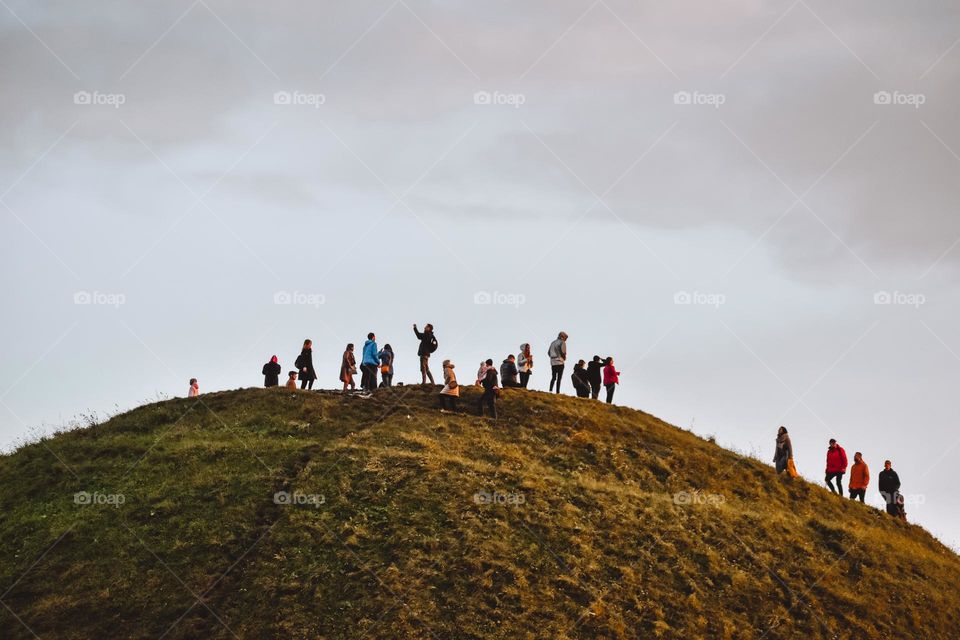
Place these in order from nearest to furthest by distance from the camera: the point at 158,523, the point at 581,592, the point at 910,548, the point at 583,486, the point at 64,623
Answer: the point at 64,623 → the point at 581,592 → the point at 158,523 → the point at 583,486 → the point at 910,548

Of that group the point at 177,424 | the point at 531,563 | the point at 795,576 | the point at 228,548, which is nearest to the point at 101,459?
the point at 177,424

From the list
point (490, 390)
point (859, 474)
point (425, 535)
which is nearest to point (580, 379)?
point (490, 390)

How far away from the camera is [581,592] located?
26969 mm

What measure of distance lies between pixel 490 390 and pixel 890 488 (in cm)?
1898

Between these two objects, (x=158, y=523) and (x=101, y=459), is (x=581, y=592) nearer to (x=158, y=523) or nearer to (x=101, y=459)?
(x=158, y=523)

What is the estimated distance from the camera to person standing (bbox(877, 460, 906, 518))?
38969 mm

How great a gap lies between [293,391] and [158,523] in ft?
37.5

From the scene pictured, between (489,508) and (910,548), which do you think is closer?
(489,508)

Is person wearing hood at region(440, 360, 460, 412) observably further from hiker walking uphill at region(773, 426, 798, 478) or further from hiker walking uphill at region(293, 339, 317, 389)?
hiker walking uphill at region(773, 426, 798, 478)

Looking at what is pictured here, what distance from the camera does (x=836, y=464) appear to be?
128ft

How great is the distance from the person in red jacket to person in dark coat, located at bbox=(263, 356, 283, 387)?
26.3m

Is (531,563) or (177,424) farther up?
(177,424)

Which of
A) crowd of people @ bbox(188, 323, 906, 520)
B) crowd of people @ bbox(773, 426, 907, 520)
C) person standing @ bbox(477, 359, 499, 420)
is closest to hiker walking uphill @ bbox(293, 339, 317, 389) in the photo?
crowd of people @ bbox(188, 323, 906, 520)

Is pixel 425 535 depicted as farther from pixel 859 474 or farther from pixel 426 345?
pixel 859 474
